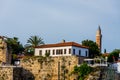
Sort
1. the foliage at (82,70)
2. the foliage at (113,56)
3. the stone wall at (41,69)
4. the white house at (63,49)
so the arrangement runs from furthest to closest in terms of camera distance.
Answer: the foliage at (113,56), the white house at (63,49), the stone wall at (41,69), the foliage at (82,70)

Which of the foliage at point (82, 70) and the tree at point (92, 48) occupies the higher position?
the tree at point (92, 48)

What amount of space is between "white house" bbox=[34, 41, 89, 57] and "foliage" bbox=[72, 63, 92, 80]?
13.0 ft

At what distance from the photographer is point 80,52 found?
77.2 m

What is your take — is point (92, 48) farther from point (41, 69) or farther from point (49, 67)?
point (41, 69)

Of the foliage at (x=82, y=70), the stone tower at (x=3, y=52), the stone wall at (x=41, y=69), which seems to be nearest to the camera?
the foliage at (x=82, y=70)

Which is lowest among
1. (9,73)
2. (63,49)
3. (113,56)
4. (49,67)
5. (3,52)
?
(9,73)

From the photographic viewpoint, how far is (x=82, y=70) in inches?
2832

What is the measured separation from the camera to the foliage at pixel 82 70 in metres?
71.8

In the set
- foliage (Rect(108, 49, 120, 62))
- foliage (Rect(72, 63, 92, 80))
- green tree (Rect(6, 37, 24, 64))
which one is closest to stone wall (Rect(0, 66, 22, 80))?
foliage (Rect(72, 63, 92, 80))

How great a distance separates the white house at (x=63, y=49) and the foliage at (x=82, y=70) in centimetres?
395

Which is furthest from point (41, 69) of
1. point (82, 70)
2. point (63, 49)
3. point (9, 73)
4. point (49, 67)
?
point (82, 70)

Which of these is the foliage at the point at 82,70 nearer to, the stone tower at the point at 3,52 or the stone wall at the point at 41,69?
the stone wall at the point at 41,69

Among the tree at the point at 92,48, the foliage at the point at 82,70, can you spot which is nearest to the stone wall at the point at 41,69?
the foliage at the point at 82,70

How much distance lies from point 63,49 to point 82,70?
5832mm
